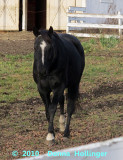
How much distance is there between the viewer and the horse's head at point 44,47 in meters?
5.27

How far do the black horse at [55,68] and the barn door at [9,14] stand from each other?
15832 mm

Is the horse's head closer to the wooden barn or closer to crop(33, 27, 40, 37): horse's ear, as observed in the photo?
crop(33, 27, 40, 37): horse's ear

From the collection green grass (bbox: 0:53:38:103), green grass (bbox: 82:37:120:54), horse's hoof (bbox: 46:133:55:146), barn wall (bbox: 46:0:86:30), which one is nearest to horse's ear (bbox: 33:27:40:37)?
horse's hoof (bbox: 46:133:55:146)

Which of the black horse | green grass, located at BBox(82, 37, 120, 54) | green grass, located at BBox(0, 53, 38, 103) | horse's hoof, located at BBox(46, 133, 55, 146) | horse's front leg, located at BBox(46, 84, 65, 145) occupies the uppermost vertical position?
the black horse

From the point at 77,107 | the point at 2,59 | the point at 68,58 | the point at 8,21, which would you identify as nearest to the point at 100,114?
the point at 77,107

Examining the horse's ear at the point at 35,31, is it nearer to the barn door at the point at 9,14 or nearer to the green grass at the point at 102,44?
the green grass at the point at 102,44

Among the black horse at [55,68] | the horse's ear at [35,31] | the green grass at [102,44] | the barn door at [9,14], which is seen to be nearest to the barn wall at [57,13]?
the barn door at [9,14]

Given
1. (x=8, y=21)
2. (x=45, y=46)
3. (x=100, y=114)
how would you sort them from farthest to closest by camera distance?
(x=8, y=21) → (x=100, y=114) → (x=45, y=46)

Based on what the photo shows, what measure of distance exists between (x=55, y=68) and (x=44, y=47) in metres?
0.50

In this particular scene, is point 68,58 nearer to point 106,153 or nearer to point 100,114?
point 100,114

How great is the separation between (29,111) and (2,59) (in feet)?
20.1

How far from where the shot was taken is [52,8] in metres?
23.6

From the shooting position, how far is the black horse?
533cm

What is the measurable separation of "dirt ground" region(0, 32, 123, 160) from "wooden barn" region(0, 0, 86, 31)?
41.4 feet
